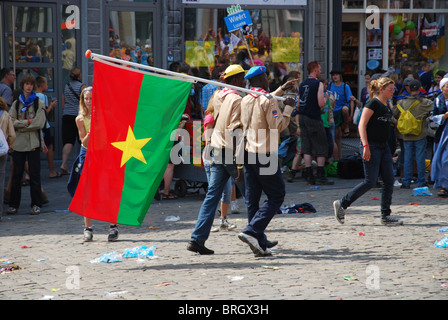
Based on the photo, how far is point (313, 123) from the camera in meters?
12.7

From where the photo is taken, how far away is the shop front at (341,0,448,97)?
60.8ft

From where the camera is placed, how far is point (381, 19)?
18625 millimetres

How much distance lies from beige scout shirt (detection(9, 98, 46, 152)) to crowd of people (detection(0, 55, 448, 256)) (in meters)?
0.01

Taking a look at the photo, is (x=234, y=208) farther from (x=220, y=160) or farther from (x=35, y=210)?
(x=35, y=210)

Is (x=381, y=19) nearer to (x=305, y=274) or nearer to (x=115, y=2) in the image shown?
(x=115, y=2)

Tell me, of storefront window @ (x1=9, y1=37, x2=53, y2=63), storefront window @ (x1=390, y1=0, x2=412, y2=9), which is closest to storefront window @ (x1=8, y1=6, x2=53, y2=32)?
storefront window @ (x1=9, y1=37, x2=53, y2=63)

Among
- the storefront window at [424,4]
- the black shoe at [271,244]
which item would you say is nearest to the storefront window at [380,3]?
the storefront window at [424,4]

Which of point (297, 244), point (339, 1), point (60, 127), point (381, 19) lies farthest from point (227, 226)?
point (381, 19)

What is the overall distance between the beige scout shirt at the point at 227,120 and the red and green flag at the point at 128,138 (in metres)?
0.44

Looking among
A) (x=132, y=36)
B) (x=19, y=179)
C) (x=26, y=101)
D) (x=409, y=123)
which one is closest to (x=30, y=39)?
(x=132, y=36)

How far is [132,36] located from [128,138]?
8.90 metres

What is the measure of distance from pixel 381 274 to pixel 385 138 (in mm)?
2919

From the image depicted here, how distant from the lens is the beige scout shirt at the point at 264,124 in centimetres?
732

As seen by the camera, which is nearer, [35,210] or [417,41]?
[35,210]
